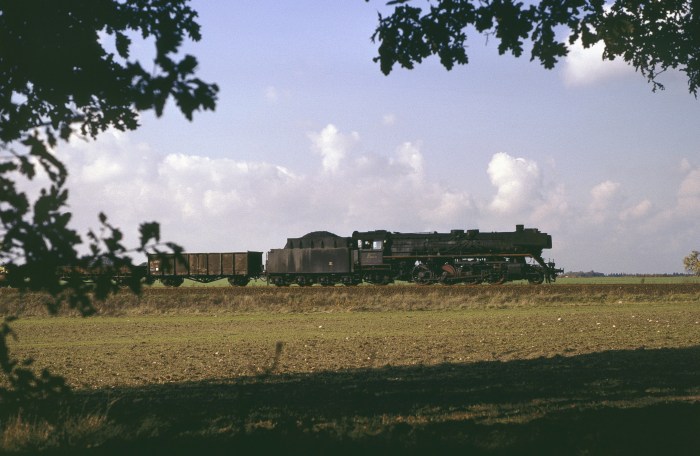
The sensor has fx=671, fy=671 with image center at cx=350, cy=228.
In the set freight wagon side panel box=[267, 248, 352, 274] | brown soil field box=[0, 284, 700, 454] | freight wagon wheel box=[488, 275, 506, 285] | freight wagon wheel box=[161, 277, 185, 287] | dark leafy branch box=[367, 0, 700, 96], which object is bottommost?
brown soil field box=[0, 284, 700, 454]

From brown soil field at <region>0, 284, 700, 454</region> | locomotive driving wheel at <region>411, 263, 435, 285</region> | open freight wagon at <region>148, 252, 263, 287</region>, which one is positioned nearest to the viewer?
brown soil field at <region>0, 284, 700, 454</region>

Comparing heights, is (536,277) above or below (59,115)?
below

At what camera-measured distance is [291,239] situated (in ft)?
161

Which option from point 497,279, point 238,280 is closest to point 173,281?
point 238,280

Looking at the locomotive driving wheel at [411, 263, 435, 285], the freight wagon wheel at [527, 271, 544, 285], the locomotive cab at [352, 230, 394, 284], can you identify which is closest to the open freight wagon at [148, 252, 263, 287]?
the locomotive cab at [352, 230, 394, 284]

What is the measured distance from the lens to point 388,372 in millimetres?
14383

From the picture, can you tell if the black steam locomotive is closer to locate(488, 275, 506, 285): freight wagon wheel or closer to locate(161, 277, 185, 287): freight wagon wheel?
locate(488, 275, 506, 285): freight wagon wheel

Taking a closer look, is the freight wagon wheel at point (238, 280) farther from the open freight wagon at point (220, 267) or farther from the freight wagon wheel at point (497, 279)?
the freight wagon wheel at point (497, 279)

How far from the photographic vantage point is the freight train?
44312 mm

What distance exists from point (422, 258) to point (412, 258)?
0.68 m

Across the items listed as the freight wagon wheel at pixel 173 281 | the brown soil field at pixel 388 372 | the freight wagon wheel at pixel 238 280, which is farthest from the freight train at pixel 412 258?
the brown soil field at pixel 388 372

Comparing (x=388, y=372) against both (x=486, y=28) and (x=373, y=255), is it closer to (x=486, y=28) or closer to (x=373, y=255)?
(x=486, y=28)

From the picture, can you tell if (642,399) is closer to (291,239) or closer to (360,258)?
(360,258)

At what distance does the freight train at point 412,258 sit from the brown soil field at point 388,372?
376 inches
